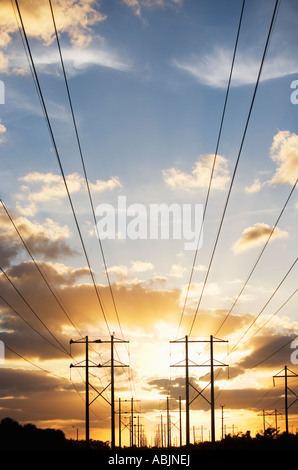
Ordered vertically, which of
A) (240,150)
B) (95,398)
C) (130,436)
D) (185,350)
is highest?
(240,150)

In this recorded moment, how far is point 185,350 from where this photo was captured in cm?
5003

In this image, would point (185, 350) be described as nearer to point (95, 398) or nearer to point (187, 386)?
point (187, 386)

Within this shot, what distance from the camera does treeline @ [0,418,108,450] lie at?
9162cm

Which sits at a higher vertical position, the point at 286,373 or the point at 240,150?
the point at 240,150

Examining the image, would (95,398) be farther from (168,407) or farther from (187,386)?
(168,407)

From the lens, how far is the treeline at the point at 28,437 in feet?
301

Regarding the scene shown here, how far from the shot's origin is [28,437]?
97688 millimetres
